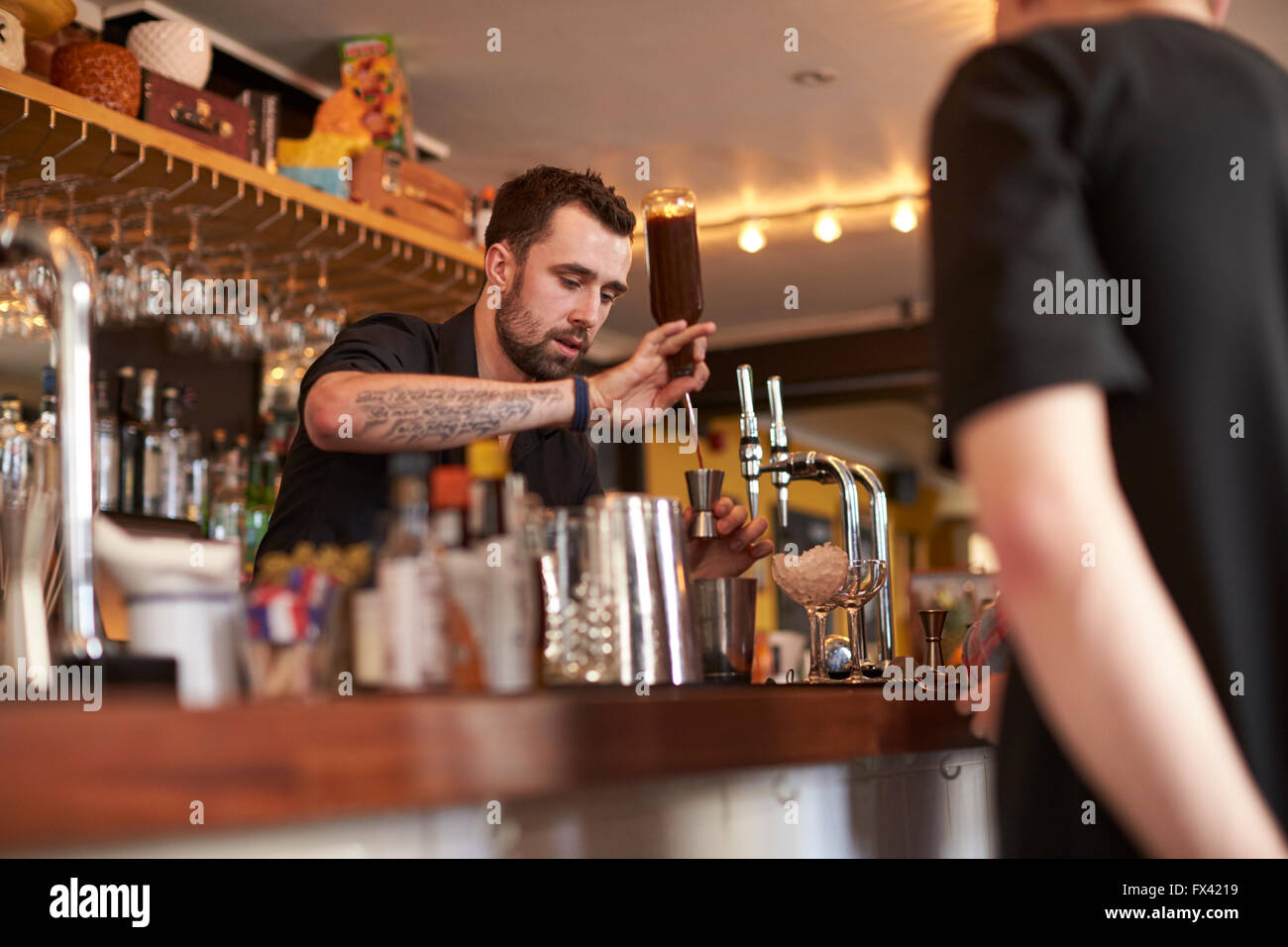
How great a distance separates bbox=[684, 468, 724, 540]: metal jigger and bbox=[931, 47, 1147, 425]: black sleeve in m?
1.00

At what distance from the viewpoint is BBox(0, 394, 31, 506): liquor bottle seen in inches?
115

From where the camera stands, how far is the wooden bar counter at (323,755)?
2.21ft

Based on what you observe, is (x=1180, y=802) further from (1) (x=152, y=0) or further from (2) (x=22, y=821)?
(1) (x=152, y=0)

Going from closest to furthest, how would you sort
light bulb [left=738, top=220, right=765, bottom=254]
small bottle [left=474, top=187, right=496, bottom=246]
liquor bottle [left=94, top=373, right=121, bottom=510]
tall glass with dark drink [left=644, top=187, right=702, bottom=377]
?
tall glass with dark drink [left=644, top=187, right=702, bottom=377] < liquor bottle [left=94, top=373, right=121, bottom=510] < small bottle [left=474, top=187, right=496, bottom=246] < light bulb [left=738, top=220, right=765, bottom=254]

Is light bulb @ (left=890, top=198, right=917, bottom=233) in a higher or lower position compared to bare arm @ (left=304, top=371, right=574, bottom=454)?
higher

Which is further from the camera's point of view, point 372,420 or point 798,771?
point 372,420

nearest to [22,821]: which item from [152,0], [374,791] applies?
[374,791]

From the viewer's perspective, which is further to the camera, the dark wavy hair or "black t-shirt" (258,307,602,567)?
the dark wavy hair

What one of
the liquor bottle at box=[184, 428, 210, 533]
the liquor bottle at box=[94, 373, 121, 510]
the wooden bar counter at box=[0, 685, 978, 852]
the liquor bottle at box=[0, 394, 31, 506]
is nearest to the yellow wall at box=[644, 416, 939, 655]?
the liquor bottle at box=[184, 428, 210, 533]

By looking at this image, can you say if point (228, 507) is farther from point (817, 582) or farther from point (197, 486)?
point (817, 582)

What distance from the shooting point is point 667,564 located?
1283 mm

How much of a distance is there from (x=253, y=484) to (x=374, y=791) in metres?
3.31

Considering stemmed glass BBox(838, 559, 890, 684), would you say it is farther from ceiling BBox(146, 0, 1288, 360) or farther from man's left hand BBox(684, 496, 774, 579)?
ceiling BBox(146, 0, 1288, 360)

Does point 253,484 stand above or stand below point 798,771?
above
